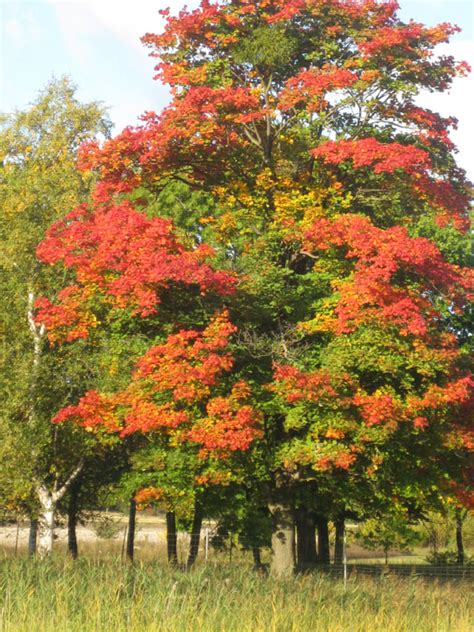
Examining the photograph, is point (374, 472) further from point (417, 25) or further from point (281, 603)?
point (417, 25)

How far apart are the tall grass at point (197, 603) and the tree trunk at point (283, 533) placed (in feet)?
21.2

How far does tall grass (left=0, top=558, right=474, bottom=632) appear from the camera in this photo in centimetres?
1083

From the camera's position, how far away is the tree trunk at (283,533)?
68.7 ft

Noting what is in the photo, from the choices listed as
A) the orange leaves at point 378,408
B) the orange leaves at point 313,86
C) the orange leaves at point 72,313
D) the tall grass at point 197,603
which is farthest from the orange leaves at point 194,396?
the orange leaves at point 313,86

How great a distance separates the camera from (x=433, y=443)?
20.1 m

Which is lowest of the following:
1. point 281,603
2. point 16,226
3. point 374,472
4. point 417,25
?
point 281,603

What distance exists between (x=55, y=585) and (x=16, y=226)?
1561cm

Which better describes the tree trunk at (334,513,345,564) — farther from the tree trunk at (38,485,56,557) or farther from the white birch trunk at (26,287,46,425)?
the white birch trunk at (26,287,46,425)

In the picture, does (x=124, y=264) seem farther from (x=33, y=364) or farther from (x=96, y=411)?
(x=33, y=364)

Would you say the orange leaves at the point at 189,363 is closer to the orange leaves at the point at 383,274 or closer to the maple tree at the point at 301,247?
the maple tree at the point at 301,247

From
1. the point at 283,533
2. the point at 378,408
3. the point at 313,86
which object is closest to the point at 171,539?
the point at 283,533

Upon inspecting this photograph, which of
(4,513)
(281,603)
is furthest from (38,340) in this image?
(281,603)

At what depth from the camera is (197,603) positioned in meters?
11.7

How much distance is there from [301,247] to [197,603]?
1134 cm
